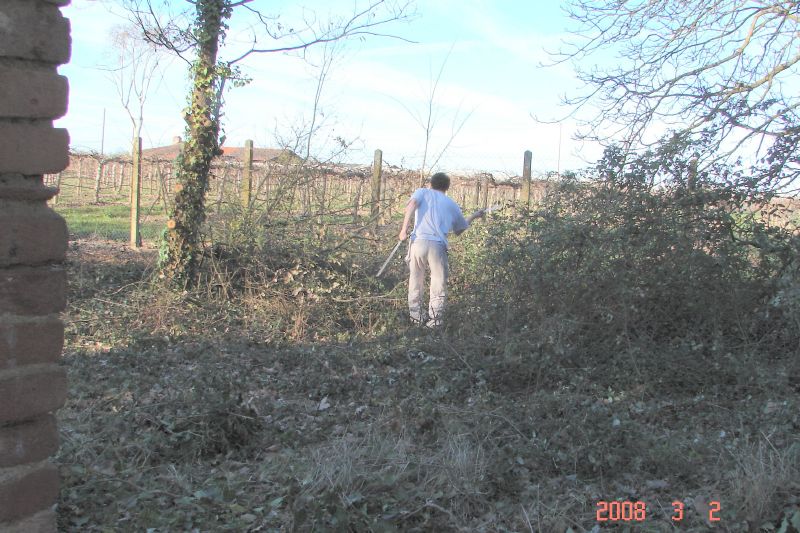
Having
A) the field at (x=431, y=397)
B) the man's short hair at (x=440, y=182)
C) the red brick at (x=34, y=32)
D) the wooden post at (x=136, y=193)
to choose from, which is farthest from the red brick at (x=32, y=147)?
the wooden post at (x=136, y=193)

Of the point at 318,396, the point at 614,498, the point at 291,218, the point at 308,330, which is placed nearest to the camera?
the point at 614,498

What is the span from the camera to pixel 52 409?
2.45 metres

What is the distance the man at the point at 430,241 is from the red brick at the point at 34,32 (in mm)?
5164

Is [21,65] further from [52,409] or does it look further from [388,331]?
[388,331]

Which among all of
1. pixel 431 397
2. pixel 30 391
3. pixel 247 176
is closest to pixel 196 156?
pixel 247 176

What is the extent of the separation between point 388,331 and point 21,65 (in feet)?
17.0

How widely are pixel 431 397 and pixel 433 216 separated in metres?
2.95

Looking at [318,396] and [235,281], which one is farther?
[235,281]

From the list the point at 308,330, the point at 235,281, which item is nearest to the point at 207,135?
the point at 235,281

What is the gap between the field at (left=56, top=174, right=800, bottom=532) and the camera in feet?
10.2

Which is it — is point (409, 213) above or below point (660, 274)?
above

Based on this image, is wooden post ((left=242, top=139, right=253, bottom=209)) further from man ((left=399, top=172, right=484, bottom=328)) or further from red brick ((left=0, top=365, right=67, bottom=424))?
red brick ((left=0, top=365, right=67, bottom=424))

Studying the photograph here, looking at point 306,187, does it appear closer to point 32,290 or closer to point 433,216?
point 433,216

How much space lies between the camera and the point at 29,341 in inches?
92.8
